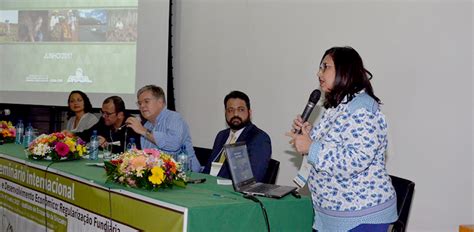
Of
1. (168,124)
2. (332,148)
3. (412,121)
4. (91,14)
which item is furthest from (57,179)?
(91,14)

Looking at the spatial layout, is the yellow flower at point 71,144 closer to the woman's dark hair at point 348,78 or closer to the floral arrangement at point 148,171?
the floral arrangement at point 148,171

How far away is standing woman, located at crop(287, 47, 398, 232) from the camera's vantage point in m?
2.29

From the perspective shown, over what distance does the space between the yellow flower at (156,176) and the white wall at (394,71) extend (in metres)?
2.09

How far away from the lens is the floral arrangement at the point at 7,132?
17.3 feet

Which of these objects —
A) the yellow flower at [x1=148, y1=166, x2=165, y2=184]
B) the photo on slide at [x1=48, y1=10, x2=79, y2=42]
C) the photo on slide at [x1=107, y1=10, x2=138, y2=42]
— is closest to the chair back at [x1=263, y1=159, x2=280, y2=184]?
the yellow flower at [x1=148, y1=166, x2=165, y2=184]

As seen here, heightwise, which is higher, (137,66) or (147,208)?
(137,66)

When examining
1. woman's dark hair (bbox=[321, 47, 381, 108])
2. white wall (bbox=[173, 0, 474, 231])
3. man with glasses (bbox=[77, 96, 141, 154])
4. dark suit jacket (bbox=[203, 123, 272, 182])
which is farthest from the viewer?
man with glasses (bbox=[77, 96, 141, 154])

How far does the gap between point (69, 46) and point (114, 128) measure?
1765mm

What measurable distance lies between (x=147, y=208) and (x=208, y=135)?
3.51 meters

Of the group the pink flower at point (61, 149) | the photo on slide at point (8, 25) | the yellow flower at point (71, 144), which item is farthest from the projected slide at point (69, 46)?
the pink flower at point (61, 149)

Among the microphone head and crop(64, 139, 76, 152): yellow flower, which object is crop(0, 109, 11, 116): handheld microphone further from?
the microphone head

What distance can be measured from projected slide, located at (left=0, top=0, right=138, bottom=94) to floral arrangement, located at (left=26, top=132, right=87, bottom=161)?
2224 millimetres

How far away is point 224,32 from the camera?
604 centimetres

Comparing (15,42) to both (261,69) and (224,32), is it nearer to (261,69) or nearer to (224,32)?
(224,32)
